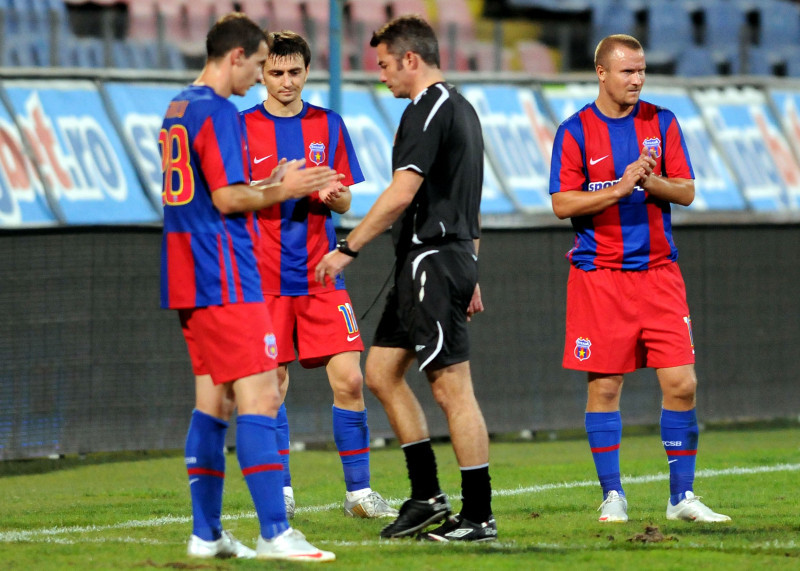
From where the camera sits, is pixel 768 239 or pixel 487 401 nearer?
pixel 487 401

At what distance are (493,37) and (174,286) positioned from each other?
30.7ft

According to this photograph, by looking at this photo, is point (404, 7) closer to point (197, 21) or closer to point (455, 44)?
point (455, 44)

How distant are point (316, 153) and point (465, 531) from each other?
2382 millimetres

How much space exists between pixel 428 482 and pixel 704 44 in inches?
505

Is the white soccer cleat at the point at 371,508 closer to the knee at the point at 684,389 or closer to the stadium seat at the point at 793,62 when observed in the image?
the knee at the point at 684,389

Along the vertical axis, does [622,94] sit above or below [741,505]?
above

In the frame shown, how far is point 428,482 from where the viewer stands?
641cm

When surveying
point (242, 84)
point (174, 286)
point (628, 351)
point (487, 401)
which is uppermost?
point (242, 84)

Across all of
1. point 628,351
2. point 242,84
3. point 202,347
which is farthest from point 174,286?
point 628,351

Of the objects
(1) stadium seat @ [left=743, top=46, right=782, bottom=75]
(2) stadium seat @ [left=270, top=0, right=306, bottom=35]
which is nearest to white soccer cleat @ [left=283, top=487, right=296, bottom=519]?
(2) stadium seat @ [left=270, top=0, right=306, bottom=35]

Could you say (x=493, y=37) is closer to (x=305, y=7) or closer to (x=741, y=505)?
(x=305, y=7)

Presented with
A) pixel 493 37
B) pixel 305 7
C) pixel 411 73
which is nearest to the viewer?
pixel 411 73

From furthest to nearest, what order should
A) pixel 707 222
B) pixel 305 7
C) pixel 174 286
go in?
pixel 305 7
pixel 707 222
pixel 174 286

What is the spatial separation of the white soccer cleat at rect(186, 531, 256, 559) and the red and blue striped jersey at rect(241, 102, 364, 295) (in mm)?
1959
